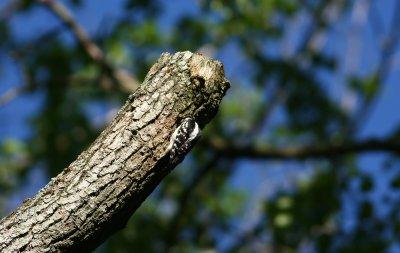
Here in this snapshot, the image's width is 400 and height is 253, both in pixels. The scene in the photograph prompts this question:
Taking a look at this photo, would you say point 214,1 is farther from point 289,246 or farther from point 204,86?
point 204,86

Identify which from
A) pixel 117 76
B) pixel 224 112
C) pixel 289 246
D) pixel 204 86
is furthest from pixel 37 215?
pixel 224 112

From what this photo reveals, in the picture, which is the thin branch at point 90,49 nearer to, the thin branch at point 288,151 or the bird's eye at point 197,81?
the thin branch at point 288,151

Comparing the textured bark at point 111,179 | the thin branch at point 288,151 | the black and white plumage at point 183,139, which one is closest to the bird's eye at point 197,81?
the textured bark at point 111,179

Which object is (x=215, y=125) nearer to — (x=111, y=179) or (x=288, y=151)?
(x=288, y=151)

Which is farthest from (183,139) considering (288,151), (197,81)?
(288,151)

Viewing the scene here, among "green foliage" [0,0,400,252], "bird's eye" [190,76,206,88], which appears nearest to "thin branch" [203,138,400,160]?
"green foliage" [0,0,400,252]

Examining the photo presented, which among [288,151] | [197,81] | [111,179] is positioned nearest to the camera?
[111,179]

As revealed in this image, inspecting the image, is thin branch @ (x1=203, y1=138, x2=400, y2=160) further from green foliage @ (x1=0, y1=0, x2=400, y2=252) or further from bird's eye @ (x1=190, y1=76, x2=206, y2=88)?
bird's eye @ (x1=190, y1=76, x2=206, y2=88)
